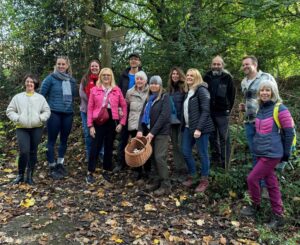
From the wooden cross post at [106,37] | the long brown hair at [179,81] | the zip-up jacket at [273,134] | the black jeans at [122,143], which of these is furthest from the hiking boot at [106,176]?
the zip-up jacket at [273,134]

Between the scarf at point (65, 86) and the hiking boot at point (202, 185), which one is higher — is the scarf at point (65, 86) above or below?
above

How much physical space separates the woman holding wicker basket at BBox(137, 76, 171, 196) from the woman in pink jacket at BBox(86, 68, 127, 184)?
57 centimetres

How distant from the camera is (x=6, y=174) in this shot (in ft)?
23.9

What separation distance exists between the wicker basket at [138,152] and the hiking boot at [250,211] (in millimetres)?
1868

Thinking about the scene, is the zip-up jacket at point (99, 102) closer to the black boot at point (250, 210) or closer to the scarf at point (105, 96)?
the scarf at point (105, 96)

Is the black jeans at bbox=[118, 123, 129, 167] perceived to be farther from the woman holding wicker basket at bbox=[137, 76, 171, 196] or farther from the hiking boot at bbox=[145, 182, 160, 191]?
the hiking boot at bbox=[145, 182, 160, 191]

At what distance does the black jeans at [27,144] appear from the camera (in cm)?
621

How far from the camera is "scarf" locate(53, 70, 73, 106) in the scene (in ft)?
22.0

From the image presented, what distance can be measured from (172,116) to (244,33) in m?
4.35

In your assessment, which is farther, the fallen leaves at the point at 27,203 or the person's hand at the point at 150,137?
the person's hand at the point at 150,137

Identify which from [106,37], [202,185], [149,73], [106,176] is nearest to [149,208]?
[202,185]

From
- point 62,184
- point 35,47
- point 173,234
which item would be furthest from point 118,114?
point 35,47

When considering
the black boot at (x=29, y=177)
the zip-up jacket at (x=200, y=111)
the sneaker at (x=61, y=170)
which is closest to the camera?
the zip-up jacket at (x=200, y=111)

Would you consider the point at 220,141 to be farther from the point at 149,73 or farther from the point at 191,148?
the point at 149,73
